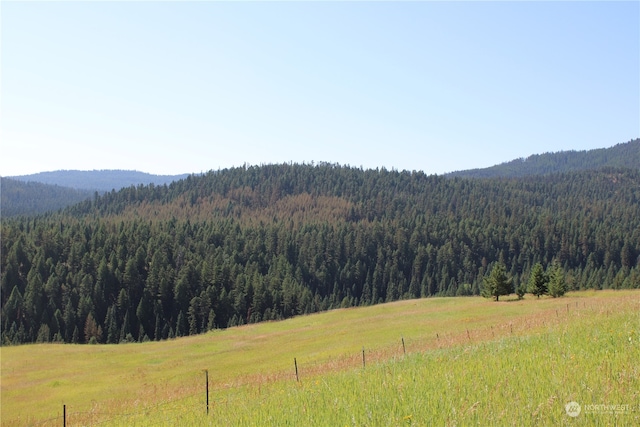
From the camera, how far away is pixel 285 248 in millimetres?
168000

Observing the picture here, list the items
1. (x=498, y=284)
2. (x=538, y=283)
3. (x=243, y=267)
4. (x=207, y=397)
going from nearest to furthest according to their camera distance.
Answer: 1. (x=207, y=397)
2. (x=538, y=283)
3. (x=498, y=284)
4. (x=243, y=267)

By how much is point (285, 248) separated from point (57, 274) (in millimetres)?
75263

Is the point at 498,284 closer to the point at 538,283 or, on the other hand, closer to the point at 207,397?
the point at 538,283

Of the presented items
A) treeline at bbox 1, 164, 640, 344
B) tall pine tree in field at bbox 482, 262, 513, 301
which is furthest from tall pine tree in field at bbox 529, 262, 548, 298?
treeline at bbox 1, 164, 640, 344

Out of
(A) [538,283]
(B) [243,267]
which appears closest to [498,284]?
(A) [538,283]

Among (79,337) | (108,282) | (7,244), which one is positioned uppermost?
(7,244)

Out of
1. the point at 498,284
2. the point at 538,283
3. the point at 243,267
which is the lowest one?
the point at 243,267

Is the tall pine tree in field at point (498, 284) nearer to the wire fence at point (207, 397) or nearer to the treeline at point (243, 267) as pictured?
→ the treeline at point (243, 267)

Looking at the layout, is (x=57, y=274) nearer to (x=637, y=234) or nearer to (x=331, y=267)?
(x=331, y=267)

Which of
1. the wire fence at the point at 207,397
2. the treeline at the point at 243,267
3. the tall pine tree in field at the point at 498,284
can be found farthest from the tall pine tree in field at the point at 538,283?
the wire fence at the point at 207,397

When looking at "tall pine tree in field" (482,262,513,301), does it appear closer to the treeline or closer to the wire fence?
the treeline

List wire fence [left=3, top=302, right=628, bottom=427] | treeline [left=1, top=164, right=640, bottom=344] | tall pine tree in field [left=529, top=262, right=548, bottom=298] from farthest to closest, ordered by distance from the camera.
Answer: treeline [left=1, top=164, right=640, bottom=344] < tall pine tree in field [left=529, top=262, right=548, bottom=298] < wire fence [left=3, top=302, right=628, bottom=427]

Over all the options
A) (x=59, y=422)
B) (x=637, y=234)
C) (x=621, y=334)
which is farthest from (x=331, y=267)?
(x=621, y=334)

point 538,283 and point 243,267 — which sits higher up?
point 538,283
